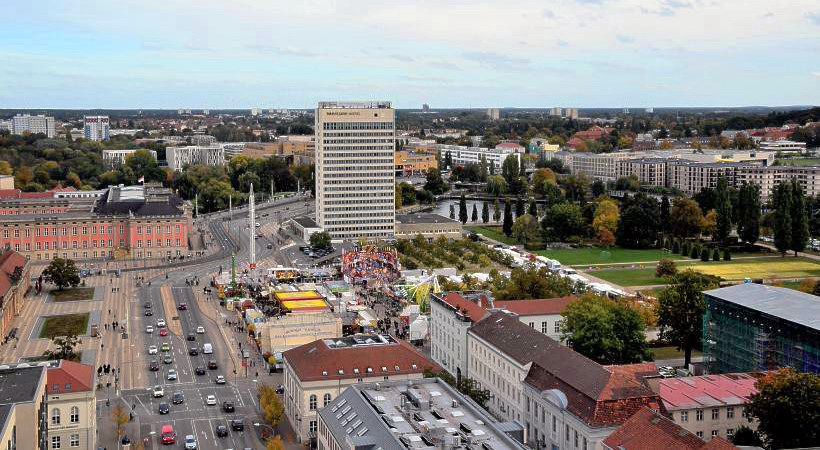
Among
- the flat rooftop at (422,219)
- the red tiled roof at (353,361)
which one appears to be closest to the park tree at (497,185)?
the flat rooftop at (422,219)

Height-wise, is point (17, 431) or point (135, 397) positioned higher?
point (17, 431)

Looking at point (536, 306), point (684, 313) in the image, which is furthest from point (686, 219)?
point (536, 306)

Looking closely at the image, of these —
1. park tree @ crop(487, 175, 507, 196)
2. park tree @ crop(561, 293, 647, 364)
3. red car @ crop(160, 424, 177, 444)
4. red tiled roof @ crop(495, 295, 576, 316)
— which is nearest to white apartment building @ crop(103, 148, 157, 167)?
park tree @ crop(487, 175, 507, 196)

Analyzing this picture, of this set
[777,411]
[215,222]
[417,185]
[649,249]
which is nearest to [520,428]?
[777,411]

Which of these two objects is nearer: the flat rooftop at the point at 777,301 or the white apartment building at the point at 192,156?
the flat rooftop at the point at 777,301

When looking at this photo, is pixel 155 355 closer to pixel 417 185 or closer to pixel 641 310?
pixel 641 310

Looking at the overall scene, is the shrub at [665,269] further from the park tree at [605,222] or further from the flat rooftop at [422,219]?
the flat rooftop at [422,219]
